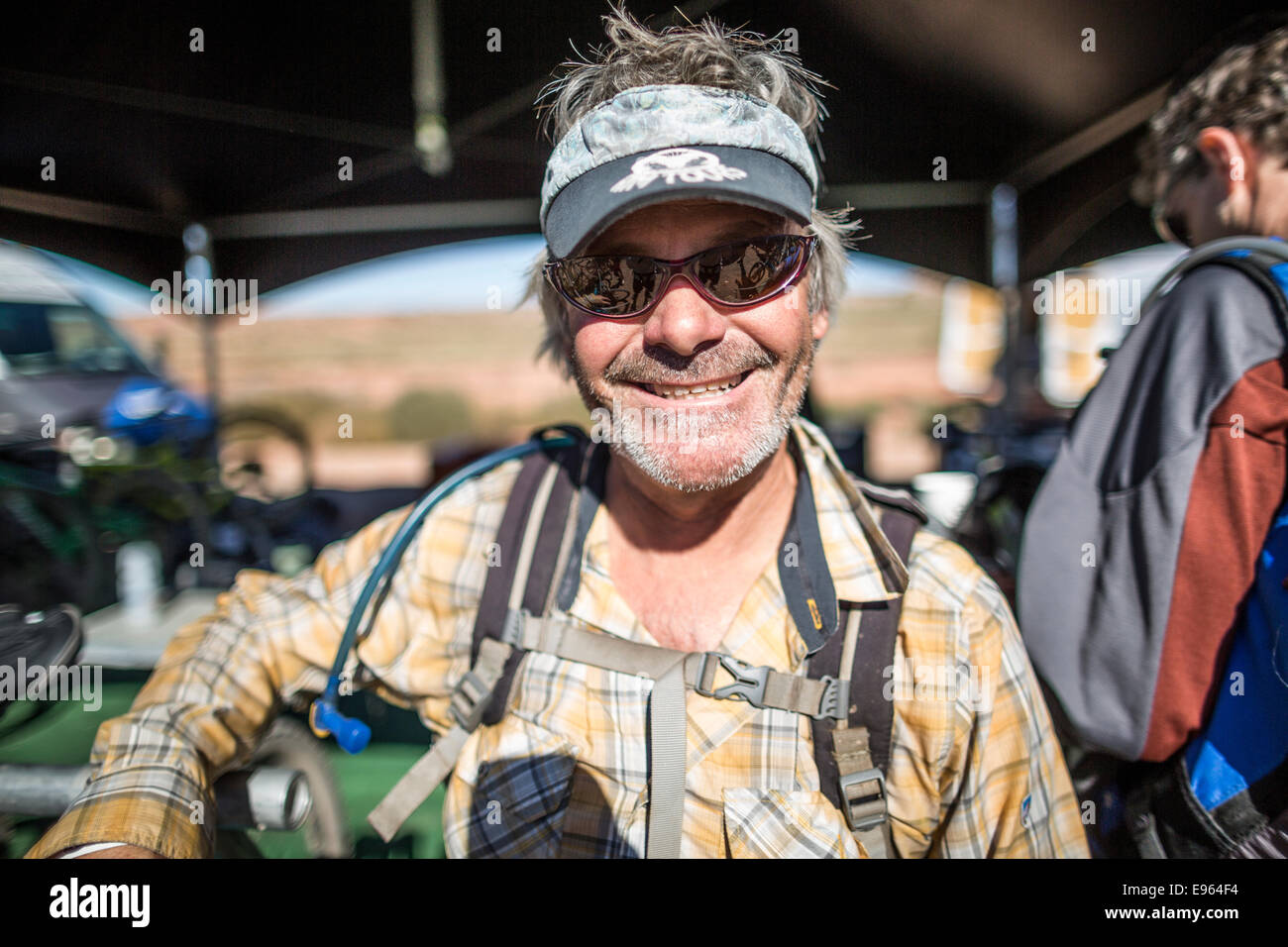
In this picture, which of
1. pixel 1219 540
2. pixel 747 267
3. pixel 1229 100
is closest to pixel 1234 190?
pixel 1229 100

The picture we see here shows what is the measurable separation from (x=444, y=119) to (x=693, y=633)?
2226mm

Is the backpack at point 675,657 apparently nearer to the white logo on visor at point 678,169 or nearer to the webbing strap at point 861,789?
the webbing strap at point 861,789

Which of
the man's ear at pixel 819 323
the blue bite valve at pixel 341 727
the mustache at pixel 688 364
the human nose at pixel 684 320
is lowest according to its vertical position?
the blue bite valve at pixel 341 727

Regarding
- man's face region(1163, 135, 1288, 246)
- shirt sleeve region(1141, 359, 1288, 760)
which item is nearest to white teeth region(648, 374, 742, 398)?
shirt sleeve region(1141, 359, 1288, 760)

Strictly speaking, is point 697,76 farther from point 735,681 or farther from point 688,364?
point 735,681

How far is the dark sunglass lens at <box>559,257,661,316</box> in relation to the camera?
1.10 meters

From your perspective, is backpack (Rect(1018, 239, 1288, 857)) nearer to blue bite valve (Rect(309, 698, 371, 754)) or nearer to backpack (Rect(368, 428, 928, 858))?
backpack (Rect(368, 428, 928, 858))

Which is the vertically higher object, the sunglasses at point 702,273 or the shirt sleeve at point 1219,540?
the sunglasses at point 702,273

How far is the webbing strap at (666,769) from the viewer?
109 centimetres

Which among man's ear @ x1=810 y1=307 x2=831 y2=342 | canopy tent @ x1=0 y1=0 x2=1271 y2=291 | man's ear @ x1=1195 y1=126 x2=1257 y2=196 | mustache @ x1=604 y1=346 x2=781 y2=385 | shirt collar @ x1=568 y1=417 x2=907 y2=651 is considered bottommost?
shirt collar @ x1=568 y1=417 x2=907 y2=651

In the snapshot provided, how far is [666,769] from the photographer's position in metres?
1.10

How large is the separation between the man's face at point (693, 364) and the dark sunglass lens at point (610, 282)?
0.07 ft

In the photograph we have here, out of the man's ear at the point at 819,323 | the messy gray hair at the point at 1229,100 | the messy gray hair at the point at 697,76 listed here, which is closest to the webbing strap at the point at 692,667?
the messy gray hair at the point at 697,76
